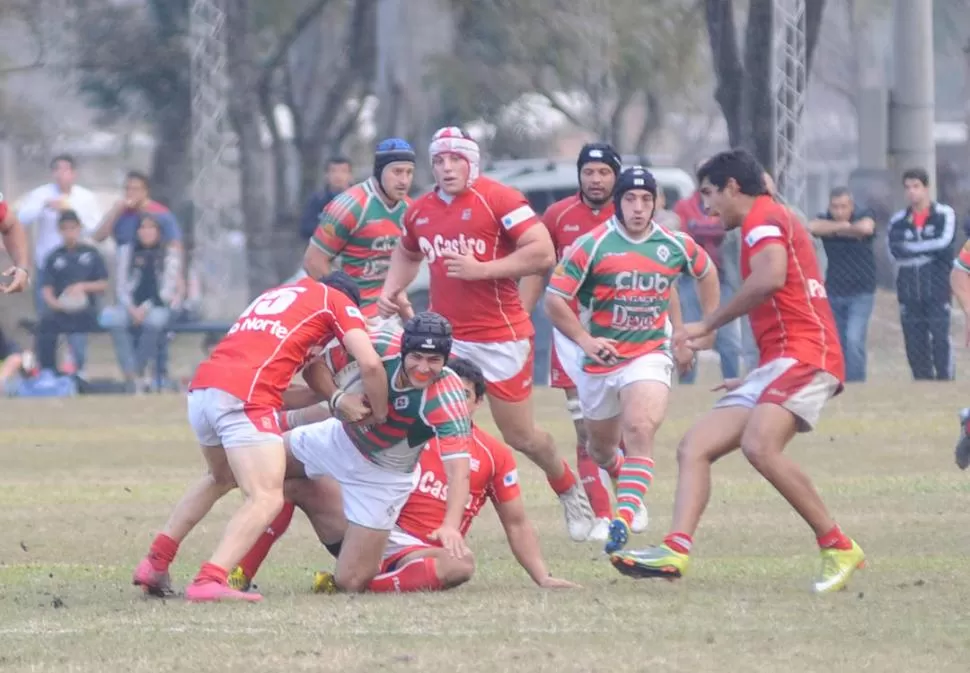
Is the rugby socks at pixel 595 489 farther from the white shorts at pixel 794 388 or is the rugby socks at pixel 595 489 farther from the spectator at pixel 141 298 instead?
the spectator at pixel 141 298

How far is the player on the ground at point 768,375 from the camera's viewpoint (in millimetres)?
9070

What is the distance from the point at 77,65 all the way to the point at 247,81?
6.27 metres

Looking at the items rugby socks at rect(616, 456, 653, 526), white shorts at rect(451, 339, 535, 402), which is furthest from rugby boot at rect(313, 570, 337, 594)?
white shorts at rect(451, 339, 535, 402)

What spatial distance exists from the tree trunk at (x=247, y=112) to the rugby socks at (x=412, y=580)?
24.2m

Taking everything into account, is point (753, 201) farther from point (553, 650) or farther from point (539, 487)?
point (539, 487)

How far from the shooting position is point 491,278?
1124cm

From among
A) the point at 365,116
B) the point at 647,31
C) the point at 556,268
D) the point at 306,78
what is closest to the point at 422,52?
the point at 647,31

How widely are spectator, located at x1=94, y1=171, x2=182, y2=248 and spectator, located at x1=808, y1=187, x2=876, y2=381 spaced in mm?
6466

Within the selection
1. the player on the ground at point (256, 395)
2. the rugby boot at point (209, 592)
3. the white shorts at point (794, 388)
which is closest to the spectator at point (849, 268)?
the white shorts at point (794, 388)

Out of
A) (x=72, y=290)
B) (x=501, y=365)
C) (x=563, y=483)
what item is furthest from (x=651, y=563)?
(x=72, y=290)

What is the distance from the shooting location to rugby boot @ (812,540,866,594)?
9.09 meters

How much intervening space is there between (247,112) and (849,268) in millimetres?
18984

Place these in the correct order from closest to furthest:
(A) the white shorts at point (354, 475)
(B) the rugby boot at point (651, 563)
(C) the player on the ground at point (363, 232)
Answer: (B) the rugby boot at point (651, 563) < (A) the white shorts at point (354, 475) < (C) the player on the ground at point (363, 232)

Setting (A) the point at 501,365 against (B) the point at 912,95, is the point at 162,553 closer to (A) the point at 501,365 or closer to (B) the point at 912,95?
(A) the point at 501,365
